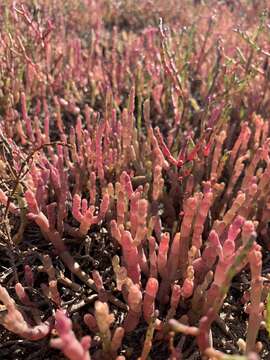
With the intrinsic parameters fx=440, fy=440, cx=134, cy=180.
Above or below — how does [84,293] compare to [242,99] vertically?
below

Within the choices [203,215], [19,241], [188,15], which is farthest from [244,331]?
[188,15]

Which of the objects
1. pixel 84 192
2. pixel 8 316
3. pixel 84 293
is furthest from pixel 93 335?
pixel 84 192

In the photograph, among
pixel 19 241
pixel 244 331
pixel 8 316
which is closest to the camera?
pixel 8 316

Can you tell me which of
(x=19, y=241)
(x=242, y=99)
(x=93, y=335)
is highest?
(x=242, y=99)

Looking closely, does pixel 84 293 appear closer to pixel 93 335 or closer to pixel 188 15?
pixel 93 335

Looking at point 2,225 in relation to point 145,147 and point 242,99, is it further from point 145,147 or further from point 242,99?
point 242,99

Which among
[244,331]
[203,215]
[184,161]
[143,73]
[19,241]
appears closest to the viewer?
[203,215]

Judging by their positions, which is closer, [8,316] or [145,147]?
[8,316]

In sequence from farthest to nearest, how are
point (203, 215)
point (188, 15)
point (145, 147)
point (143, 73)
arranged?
point (188, 15), point (143, 73), point (145, 147), point (203, 215)

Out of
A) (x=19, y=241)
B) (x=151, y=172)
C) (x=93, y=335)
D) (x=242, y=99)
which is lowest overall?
(x=93, y=335)
